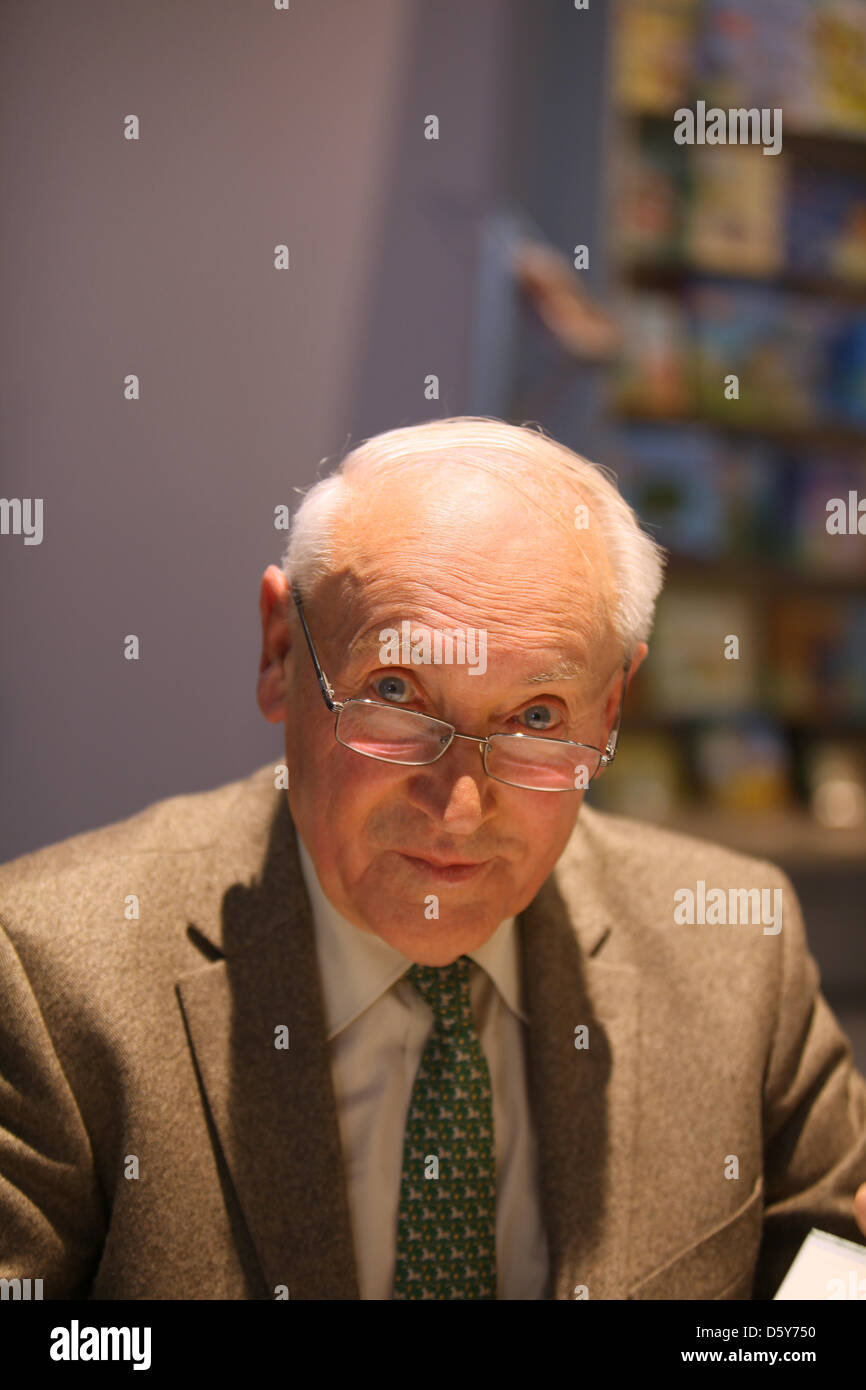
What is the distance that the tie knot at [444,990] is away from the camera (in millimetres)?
1176

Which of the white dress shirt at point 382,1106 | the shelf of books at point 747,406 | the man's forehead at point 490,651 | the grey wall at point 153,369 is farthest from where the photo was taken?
the shelf of books at point 747,406

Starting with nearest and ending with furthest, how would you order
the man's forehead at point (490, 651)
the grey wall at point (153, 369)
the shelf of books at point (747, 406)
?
the man's forehead at point (490, 651)
the grey wall at point (153, 369)
the shelf of books at point (747, 406)

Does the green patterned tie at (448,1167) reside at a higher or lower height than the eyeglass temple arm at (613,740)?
lower

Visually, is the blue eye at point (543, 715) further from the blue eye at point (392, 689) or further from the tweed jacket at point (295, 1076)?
the tweed jacket at point (295, 1076)

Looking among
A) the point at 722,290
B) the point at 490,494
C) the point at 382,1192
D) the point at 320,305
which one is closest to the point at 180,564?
the point at 320,305

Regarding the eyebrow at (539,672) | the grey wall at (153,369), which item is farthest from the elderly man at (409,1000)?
the grey wall at (153,369)

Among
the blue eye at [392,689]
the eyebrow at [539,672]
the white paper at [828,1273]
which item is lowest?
the white paper at [828,1273]

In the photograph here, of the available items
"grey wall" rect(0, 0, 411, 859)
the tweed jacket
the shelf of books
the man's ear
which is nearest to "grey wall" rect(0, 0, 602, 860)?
"grey wall" rect(0, 0, 411, 859)

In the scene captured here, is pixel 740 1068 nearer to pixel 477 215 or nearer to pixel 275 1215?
pixel 275 1215

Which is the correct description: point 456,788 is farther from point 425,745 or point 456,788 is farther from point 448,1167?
point 448,1167

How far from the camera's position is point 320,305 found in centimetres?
180

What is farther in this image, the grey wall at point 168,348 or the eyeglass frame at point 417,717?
the grey wall at point 168,348

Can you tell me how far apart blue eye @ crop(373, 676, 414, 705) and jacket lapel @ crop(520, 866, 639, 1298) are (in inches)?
15.0

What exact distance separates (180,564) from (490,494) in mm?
723
